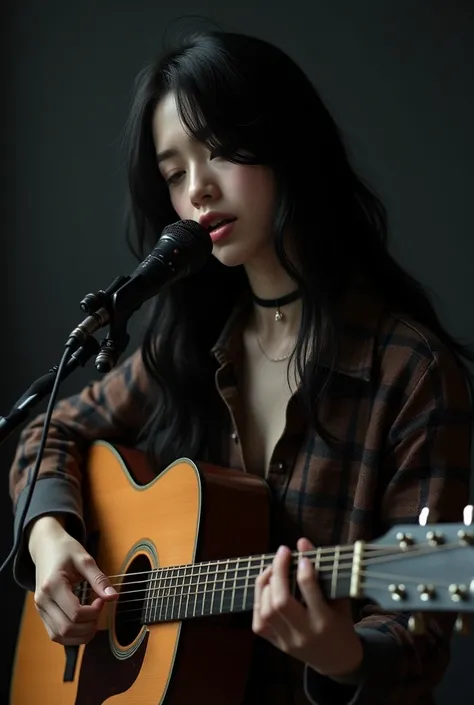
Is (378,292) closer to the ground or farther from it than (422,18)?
closer to the ground

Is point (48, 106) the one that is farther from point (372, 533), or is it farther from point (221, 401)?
point (372, 533)

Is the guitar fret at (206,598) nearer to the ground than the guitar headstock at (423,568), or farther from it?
nearer to the ground

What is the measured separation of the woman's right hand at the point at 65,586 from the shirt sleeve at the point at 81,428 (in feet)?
0.50

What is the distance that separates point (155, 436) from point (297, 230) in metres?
0.46

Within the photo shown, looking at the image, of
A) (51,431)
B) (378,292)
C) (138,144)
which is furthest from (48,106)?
(378,292)

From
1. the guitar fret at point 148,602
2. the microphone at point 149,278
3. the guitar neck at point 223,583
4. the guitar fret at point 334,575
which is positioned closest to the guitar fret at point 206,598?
the guitar neck at point 223,583

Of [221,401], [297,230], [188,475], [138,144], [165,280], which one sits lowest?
[188,475]

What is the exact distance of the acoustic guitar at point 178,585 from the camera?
1.03 meters

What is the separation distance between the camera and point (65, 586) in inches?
53.9

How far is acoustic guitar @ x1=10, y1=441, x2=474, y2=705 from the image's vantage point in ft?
3.39

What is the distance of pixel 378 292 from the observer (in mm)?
1463

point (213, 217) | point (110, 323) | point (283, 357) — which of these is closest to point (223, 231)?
point (213, 217)

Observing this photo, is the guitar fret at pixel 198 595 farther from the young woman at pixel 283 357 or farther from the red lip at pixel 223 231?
the red lip at pixel 223 231

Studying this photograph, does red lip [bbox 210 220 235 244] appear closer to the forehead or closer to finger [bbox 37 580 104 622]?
the forehead
